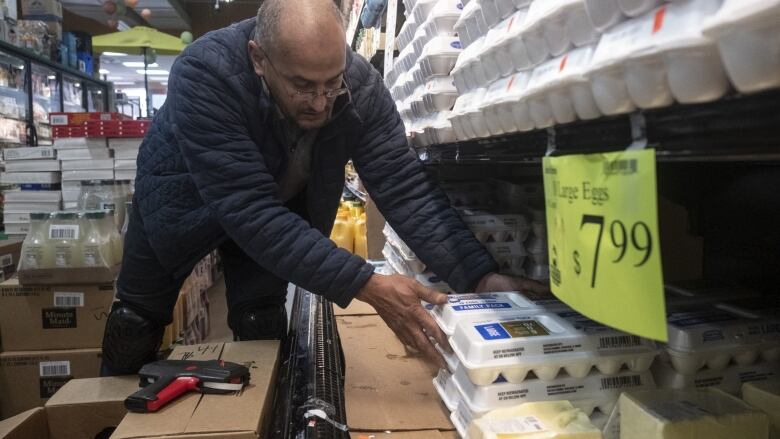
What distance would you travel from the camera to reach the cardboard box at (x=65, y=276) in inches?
104

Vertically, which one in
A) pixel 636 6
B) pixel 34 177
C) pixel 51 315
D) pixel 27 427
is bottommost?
pixel 27 427

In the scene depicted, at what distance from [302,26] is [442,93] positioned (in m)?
0.37

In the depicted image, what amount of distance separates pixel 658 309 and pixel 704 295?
0.61 metres

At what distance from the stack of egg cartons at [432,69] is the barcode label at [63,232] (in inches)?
71.4

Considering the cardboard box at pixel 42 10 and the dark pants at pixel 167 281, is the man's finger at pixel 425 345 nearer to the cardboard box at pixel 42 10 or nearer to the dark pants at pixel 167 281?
the dark pants at pixel 167 281

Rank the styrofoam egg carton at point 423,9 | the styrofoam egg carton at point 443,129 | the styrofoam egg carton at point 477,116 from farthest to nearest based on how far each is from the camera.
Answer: the styrofoam egg carton at point 423,9
the styrofoam egg carton at point 443,129
the styrofoam egg carton at point 477,116

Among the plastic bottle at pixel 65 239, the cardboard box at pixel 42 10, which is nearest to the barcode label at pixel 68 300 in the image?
the plastic bottle at pixel 65 239

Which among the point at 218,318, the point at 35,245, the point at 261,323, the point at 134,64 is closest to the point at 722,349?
the point at 261,323

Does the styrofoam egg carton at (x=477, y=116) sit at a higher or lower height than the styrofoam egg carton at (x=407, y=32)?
lower

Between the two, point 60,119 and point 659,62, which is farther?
point 60,119

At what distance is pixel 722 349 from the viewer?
2.75ft

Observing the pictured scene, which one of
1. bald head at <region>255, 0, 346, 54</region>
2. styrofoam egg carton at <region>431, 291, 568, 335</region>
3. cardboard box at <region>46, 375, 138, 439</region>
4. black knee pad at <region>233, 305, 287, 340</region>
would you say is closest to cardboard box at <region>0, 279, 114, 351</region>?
cardboard box at <region>46, 375, 138, 439</region>

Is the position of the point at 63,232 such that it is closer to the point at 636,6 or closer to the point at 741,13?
the point at 636,6

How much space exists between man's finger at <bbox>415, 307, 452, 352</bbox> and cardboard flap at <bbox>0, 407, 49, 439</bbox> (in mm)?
1228
